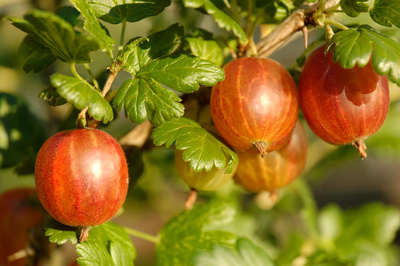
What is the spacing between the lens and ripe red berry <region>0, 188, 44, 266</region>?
1142mm

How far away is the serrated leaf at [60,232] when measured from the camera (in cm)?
79

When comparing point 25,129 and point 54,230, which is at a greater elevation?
point 54,230

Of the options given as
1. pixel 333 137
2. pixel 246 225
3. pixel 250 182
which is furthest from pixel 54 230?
pixel 246 225

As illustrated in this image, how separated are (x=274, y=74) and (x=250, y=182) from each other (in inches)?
11.9

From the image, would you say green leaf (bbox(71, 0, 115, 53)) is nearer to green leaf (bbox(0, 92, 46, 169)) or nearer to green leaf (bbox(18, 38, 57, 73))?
green leaf (bbox(18, 38, 57, 73))

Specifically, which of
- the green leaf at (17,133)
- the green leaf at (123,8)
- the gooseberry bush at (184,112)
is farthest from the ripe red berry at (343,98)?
the green leaf at (17,133)

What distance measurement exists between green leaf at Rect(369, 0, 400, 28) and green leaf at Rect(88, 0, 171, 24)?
0.41m

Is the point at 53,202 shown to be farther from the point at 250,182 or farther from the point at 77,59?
the point at 250,182

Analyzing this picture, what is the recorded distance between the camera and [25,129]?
1.21 meters

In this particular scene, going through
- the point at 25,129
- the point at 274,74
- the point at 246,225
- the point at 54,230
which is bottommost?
the point at 246,225

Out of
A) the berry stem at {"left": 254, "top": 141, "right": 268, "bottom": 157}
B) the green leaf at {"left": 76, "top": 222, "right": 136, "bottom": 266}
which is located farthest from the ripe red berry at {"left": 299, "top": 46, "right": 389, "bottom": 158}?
the green leaf at {"left": 76, "top": 222, "right": 136, "bottom": 266}

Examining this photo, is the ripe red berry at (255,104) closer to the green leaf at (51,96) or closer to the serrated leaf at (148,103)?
the serrated leaf at (148,103)

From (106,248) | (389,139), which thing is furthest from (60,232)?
(389,139)

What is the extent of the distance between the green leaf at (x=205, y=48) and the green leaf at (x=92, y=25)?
206 millimetres
